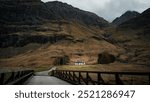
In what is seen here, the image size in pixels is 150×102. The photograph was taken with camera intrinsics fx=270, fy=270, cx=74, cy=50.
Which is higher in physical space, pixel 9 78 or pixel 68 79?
pixel 9 78

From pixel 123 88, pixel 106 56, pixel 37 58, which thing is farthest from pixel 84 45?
pixel 123 88

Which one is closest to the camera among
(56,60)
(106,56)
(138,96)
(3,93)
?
(138,96)

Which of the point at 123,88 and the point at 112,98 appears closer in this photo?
the point at 112,98

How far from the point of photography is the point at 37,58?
494 feet

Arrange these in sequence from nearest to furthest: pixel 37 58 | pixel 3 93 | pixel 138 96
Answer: pixel 138 96
pixel 3 93
pixel 37 58

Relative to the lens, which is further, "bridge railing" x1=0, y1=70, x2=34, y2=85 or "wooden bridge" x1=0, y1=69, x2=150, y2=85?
"wooden bridge" x1=0, y1=69, x2=150, y2=85

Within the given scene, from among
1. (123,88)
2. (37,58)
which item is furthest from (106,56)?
(123,88)

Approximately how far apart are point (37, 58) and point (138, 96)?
14465cm

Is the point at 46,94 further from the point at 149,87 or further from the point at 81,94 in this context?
the point at 149,87

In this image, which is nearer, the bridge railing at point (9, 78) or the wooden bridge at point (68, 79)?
the bridge railing at point (9, 78)

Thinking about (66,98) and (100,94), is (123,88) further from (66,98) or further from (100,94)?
(66,98)

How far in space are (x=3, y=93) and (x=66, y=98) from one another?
1.98 metres

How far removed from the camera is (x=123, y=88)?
28.4 feet

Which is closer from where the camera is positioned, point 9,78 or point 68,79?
point 9,78
